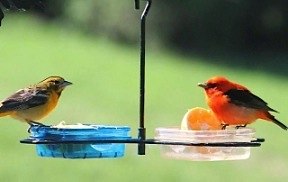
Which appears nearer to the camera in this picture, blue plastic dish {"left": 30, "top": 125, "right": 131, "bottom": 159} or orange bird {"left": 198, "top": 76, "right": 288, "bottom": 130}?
blue plastic dish {"left": 30, "top": 125, "right": 131, "bottom": 159}

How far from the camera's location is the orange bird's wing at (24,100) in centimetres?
603

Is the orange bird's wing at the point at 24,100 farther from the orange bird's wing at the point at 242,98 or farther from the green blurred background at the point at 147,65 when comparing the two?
the green blurred background at the point at 147,65

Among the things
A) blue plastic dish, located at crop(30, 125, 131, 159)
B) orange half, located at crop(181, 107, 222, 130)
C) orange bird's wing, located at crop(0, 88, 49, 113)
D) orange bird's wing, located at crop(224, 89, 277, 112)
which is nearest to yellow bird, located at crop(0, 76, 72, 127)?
orange bird's wing, located at crop(0, 88, 49, 113)

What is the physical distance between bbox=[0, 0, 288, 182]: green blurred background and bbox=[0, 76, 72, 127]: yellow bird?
5.74 meters

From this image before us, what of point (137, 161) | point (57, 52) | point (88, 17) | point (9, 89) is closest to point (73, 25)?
point (88, 17)

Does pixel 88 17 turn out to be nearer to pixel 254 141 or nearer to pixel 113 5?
pixel 113 5

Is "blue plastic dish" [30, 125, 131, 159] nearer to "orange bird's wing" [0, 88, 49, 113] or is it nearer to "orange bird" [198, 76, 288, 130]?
"orange bird's wing" [0, 88, 49, 113]

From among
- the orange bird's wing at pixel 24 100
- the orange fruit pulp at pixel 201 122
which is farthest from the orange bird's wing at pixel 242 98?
the orange bird's wing at pixel 24 100

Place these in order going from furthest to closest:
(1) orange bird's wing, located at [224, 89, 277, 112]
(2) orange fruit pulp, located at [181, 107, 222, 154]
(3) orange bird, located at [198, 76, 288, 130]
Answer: (1) orange bird's wing, located at [224, 89, 277, 112]
(3) orange bird, located at [198, 76, 288, 130]
(2) orange fruit pulp, located at [181, 107, 222, 154]

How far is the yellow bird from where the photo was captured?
6.04 meters

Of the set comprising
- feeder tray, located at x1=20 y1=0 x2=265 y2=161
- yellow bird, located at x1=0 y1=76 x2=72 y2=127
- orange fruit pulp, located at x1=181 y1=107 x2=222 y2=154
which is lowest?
feeder tray, located at x1=20 y1=0 x2=265 y2=161

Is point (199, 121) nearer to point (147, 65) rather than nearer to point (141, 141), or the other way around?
point (141, 141)

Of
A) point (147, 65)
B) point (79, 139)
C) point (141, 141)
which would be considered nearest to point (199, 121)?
point (141, 141)

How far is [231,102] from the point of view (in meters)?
6.03
